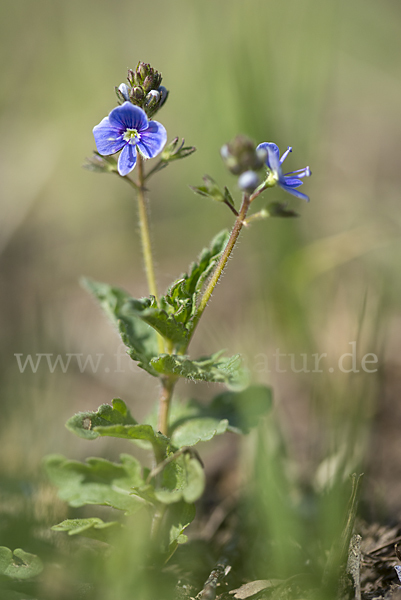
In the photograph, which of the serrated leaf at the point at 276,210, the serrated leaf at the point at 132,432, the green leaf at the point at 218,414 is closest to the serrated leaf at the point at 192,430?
the green leaf at the point at 218,414

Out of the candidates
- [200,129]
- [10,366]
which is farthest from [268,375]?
[200,129]

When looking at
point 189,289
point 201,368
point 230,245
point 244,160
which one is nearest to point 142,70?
point 244,160

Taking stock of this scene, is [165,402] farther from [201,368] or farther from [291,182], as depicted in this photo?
[291,182]

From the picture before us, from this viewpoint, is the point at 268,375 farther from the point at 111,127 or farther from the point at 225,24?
the point at 225,24

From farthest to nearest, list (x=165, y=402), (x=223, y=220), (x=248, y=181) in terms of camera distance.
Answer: (x=223, y=220), (x=165, y=402), (x=248, y=181)

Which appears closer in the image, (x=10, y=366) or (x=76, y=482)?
(x=76, y=482)

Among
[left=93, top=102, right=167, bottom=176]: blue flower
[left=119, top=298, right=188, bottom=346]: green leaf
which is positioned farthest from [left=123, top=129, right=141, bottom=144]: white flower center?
[left=119, top=298, right=188, bottom=346]: green leaf

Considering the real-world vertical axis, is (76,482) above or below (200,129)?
below

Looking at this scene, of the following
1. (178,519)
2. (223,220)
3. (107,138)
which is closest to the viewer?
(107,138)
